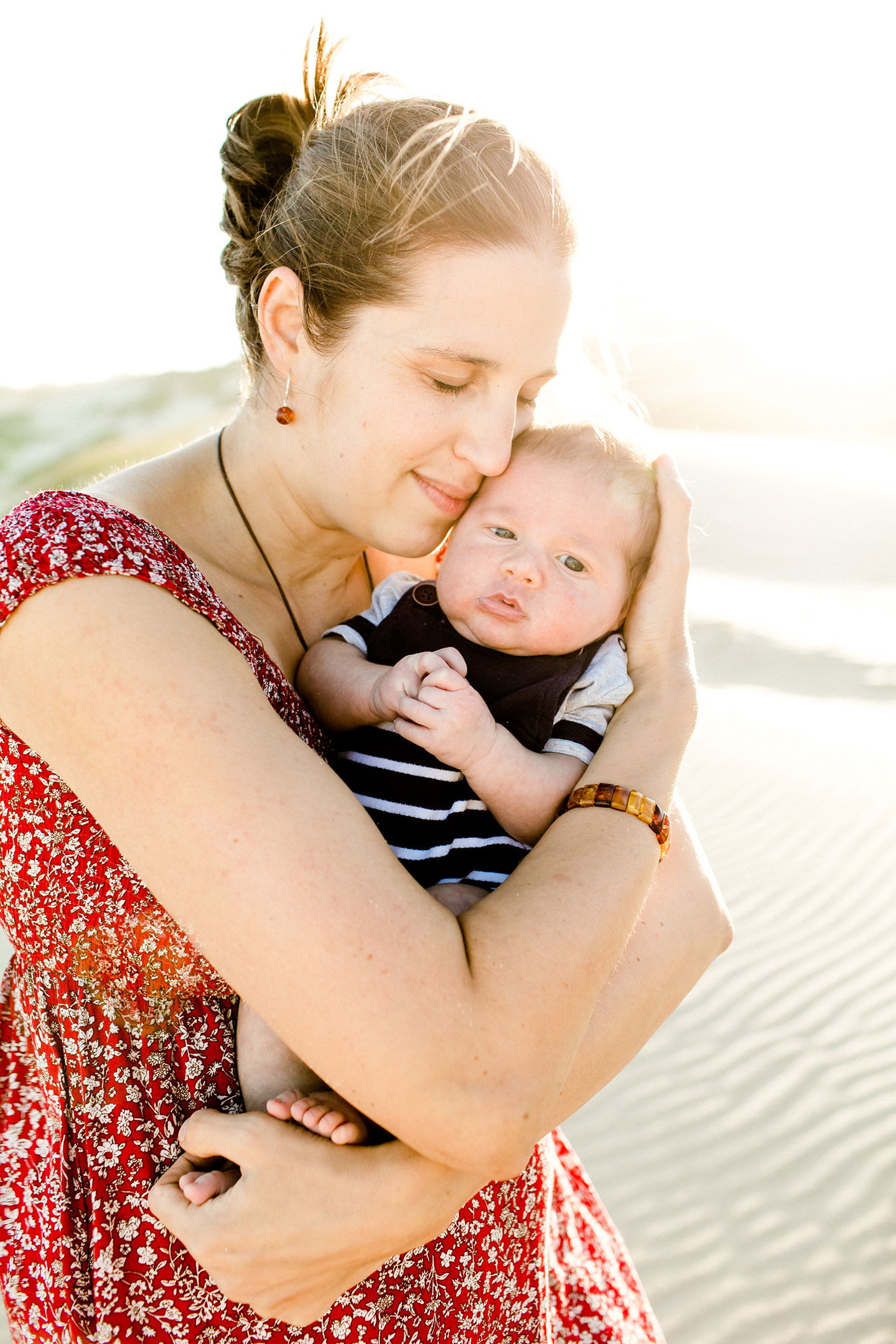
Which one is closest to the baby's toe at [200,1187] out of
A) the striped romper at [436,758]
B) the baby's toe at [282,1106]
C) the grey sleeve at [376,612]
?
the baby's toe at [282,1106]

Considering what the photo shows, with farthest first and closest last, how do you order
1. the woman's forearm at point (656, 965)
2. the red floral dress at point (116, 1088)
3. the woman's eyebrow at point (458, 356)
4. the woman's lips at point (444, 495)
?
1. the woman's lips at point (444, 495)
2. the woman's eyebrow at point (458, 356)
3. the woman's forearm at point (656, 965)
4. the red floral dress at point (116, 1088)

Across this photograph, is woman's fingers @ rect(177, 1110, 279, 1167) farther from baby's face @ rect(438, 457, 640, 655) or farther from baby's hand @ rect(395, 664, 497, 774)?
baby's face @ rect(438, 457, 640, 655)

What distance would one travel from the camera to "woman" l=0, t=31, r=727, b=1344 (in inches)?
49.3

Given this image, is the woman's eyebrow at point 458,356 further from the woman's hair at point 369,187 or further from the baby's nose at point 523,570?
the baby's nose at point 523,570

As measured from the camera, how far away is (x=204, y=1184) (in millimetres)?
1396

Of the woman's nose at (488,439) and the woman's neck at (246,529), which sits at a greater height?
the woman's nose at (488,439)

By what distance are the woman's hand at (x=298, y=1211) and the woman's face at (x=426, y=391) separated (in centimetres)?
121

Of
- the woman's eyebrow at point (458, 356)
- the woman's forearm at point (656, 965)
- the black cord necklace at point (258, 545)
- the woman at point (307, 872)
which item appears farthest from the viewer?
the black cord necklace at point (258, 545)

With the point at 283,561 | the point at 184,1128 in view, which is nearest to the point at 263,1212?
the point at 184,1128

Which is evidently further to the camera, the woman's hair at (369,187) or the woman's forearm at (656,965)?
the woman's hair at (369,187)

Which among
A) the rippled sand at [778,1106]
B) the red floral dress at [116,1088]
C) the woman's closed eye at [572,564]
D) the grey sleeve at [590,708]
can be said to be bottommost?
the rippled sand at [778,1106]

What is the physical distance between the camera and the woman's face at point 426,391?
5.87 feet

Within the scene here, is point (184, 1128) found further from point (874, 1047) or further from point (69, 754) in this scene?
point (874, 1047)

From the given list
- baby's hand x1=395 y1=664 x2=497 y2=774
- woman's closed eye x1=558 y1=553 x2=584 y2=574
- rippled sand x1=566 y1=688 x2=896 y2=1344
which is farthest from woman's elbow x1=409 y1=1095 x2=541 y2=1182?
rippled sand x1=566 y1=688 x2=896 y2=1344
